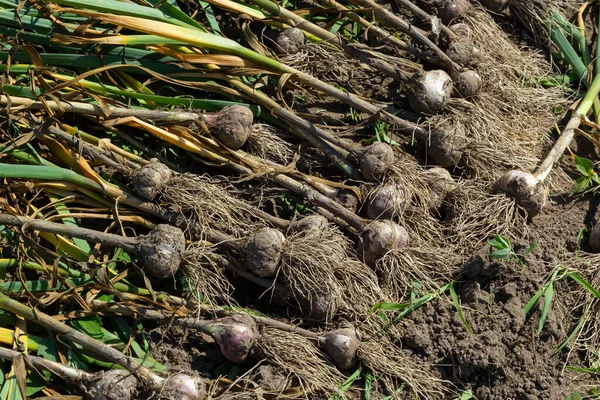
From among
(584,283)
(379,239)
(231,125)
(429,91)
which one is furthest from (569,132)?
(231,125)

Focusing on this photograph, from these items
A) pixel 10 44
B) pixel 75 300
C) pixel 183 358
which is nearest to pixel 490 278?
pixel 183 358

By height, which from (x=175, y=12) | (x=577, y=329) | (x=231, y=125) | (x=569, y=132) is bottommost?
(x=577, y=329)

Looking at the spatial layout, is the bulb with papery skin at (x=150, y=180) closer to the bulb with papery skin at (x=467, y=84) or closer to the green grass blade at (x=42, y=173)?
the green grass blade at (x=42, y=173)

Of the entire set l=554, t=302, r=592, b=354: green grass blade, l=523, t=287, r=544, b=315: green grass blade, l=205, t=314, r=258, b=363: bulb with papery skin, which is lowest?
l=554, t=302, r=592, b=354: green grass blade

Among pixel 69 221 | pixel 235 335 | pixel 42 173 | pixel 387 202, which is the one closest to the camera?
pixel 235 335

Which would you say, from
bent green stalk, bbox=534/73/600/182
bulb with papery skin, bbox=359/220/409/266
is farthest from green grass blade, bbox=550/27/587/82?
bulb with papery skin, bbox=359/220/409/266

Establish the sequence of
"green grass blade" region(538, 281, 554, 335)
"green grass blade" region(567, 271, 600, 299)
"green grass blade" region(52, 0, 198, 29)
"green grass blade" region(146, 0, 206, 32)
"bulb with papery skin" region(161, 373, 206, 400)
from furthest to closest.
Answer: "green grass blade" region(146, 0, 206, 32), "green grass blade" region(52, 0, 198, 29), "green grass blade" region(567, 271, 600, 299), "green grass blade" region(538, 281, 554, 335), "bulb with papery skin" region(161, 373, 206, 400)

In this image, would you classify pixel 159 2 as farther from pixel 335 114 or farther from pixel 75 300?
pixel 75 300

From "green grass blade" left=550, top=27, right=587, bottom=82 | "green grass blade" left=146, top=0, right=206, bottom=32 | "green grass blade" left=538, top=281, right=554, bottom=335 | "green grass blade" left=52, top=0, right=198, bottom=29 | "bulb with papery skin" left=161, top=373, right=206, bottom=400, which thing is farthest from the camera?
"green grass blade" left=550, top=27, right=587, bottom=82

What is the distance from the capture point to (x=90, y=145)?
2828 millimetres

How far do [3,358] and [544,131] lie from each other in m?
2.21

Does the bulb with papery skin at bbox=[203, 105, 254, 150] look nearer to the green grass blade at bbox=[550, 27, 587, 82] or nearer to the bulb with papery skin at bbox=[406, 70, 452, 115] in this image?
the bulb with papery skin at bbox=[406, 70, 452, 115]

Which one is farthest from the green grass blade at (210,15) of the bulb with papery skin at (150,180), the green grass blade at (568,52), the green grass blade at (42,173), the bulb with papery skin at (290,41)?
the green grass blade at (568,52)

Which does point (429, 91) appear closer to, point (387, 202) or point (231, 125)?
point (387, 202)
